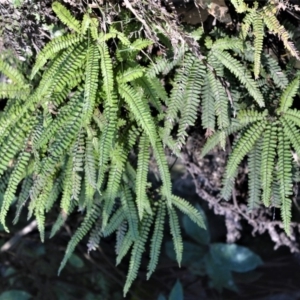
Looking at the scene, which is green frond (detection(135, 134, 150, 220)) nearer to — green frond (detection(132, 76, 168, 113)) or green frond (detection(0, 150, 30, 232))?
green frond (detection(132, 76, 168, 113))

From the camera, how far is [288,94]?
174cm

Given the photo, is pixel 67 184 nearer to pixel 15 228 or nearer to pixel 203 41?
pixel 203 41

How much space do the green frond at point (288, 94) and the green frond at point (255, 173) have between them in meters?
0.20

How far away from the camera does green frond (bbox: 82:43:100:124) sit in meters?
1.61

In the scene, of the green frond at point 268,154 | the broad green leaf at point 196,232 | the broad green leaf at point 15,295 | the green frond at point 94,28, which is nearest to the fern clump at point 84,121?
the green frond at point 94,28

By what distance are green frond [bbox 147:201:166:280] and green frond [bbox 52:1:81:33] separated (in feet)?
3.40

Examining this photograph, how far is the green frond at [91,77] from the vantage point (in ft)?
5.30

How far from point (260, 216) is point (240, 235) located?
39cm

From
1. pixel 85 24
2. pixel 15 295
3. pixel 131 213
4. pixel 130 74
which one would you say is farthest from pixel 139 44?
pixel 15 295

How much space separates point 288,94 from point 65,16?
0.98 meters

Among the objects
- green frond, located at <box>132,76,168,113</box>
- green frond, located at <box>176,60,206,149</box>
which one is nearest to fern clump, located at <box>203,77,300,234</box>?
green frond, located at <box>176,60,206,149</box>

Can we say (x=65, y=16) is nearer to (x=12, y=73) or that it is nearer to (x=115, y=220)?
(x=12, y=73)

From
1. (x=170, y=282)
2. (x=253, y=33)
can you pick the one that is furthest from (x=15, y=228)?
(x=253, y=33)

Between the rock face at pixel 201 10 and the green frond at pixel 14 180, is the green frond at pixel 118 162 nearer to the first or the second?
the green frond at pixel 14 180
